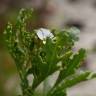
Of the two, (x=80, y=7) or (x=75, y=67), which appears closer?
(x=75, y=67)

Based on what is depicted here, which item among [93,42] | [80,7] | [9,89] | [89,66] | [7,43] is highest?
[80,7]

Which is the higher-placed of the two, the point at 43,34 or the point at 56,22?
the point at 56,22

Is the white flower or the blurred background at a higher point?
the blurred background

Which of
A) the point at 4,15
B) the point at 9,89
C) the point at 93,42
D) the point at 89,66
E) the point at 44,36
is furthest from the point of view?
the point at 93,42

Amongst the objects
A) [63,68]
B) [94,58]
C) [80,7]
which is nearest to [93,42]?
[94,58]

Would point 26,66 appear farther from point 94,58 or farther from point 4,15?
point 94,58

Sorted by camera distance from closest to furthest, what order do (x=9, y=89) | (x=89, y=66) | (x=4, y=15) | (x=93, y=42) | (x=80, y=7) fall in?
(x=9, y=89)
(x=4, y=15)
(x=89, y=66)
(x=93, y=42)
(x=80, y=7)

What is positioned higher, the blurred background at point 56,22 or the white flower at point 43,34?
the blurred background at point 56,22

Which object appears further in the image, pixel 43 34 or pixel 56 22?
pixel 56 22
